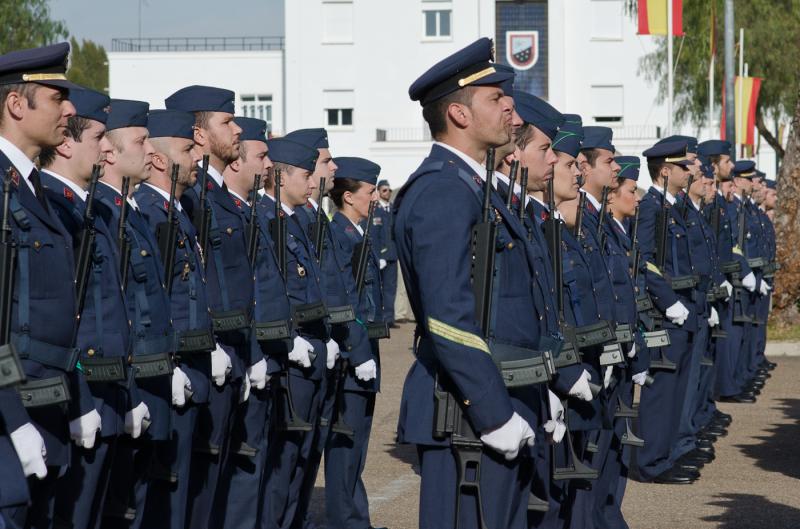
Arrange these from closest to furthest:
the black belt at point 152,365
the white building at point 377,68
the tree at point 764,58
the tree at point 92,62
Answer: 1. the black belt at point 152,365
2. the tree at point 764,58
3. the white building at point 377,68
4. the tree at point 92,62

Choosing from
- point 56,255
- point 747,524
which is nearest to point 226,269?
point 56,255

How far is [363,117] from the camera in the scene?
53.3 metres

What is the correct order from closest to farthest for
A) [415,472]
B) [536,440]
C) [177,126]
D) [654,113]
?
[536,440]
[177,126]
[415,472]
[654,113]

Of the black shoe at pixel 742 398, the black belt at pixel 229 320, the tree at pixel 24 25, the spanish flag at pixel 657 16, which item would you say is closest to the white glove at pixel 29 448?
the black belt at pixel 229 320

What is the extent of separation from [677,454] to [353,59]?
4412 cm

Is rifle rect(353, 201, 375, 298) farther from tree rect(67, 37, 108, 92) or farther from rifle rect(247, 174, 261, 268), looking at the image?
tree rect(67, 37, 108, 92)

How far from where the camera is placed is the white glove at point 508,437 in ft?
15.2

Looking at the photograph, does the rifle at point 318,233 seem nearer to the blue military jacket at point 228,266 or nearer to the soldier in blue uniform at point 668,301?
the blue military jacket at point 228,266

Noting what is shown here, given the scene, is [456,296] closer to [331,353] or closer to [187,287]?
[187,287]

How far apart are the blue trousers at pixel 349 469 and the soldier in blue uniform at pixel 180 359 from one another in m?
2.03

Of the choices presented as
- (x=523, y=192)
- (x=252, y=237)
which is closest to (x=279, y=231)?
(x=252, y=237)

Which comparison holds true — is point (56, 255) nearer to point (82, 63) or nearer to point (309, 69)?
point (309, 69)

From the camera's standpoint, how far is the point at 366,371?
850cm

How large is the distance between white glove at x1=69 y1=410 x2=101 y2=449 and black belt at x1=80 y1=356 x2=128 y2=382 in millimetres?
220
